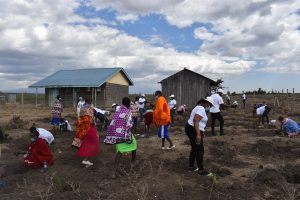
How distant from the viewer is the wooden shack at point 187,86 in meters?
28.0

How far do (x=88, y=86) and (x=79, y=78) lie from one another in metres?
3.02

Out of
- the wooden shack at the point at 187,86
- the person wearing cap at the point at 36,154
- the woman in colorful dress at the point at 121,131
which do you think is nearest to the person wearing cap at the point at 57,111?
the person wearing cap at the point at 36,154

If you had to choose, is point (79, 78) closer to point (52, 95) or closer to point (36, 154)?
point (52, 95)

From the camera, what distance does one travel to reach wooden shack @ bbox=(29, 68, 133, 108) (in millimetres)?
30625

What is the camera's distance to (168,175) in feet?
24.0

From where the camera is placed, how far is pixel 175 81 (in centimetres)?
2866

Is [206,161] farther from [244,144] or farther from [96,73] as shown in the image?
[96,73]

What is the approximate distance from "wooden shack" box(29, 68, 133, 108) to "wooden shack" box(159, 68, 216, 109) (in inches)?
195

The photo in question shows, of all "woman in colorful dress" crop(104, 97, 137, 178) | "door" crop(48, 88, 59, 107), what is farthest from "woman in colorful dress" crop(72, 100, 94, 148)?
"door" crop(48, 88, 59, 107)

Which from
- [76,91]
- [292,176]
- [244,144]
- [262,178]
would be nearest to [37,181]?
[262,178]

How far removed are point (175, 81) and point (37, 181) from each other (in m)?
22.1

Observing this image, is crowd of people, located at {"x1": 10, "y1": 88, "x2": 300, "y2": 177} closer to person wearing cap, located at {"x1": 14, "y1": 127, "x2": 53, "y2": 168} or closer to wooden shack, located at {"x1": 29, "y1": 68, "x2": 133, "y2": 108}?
person wearing cap, located at {"x1": 14, "y1": 127, "x2": 53, "y2": 168}

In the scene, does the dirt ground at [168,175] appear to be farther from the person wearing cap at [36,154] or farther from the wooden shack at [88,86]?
the wooden shack at [88,86]

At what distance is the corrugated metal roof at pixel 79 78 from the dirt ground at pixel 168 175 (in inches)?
766
